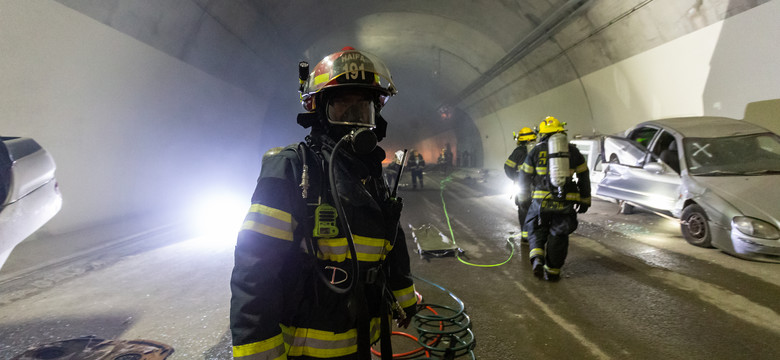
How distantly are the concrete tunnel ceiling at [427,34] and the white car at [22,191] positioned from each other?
163 inches

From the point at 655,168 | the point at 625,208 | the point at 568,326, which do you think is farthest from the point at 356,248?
the point at 625,208

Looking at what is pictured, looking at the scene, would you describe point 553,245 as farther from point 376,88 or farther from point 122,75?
point 122,75

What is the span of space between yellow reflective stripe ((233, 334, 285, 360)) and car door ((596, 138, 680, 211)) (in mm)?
7124

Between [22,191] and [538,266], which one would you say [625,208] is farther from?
[22,191]

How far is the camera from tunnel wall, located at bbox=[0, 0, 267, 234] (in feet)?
18.3

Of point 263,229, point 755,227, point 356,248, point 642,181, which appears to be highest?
point 263,229

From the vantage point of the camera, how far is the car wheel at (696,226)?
547 cm

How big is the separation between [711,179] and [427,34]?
12.8m

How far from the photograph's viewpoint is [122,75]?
286 inches

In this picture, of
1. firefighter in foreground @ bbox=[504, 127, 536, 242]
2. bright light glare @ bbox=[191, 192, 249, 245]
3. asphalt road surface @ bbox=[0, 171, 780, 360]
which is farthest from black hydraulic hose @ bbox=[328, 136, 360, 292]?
bright light glare @ bbox=[191, 192, 249, 245]

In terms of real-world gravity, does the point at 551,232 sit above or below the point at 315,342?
below

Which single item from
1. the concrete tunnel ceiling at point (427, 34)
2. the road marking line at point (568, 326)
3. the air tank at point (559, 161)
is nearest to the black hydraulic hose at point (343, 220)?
the road marking line at point (568, 326)

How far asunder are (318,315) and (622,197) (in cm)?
826

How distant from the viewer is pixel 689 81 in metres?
8.39
